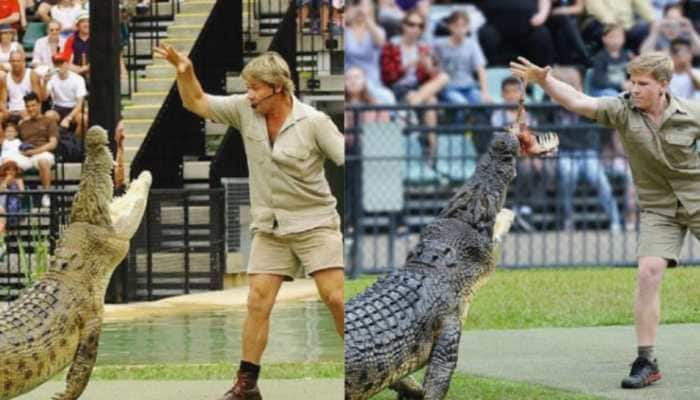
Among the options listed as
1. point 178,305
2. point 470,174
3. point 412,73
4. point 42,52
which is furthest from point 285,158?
point 412,73

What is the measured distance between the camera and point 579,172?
13.3 metres

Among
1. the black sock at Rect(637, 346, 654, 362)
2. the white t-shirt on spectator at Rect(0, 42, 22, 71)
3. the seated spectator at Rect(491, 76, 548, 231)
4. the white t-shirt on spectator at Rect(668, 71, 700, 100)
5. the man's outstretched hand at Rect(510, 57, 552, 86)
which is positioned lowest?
the seated spectator at Rect(491, 76, 548, 231)

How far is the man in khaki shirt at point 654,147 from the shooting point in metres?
6.57

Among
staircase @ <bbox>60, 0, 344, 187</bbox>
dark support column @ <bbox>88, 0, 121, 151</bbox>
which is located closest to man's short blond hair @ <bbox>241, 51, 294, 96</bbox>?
staircase @ <bbox>60, 0, 344, 187</bbox>

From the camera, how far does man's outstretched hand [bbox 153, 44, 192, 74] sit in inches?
206

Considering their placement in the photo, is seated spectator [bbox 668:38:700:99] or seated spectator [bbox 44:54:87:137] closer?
seated spectator [bbox 44:54:87:137]

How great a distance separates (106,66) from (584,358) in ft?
8.49

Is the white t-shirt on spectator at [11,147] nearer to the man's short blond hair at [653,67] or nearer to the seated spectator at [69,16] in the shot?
the seated spectator at [69,16]

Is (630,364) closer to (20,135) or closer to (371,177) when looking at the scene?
(20,135)

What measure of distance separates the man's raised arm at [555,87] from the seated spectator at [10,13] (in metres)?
1.89

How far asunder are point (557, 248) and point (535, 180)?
648 millimetres

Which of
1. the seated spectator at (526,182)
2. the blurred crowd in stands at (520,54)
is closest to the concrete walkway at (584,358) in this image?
the seated spectator at (526,182)

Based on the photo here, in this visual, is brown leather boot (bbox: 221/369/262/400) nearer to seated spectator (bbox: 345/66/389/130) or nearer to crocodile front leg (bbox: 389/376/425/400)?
crocodile front leg (bbox: 389/376/425/400)

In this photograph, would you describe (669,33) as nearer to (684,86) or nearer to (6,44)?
(684,86)
